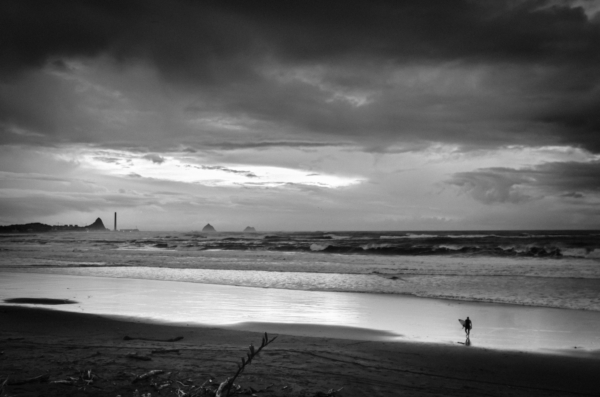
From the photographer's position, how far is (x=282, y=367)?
21.6 ft

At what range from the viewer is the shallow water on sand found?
9.48 metres

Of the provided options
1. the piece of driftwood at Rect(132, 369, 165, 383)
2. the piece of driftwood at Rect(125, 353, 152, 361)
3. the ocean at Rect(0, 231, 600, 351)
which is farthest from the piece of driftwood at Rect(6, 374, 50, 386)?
the ocean at Rect(0, 231, 600, 351)

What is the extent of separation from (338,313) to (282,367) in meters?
5.88

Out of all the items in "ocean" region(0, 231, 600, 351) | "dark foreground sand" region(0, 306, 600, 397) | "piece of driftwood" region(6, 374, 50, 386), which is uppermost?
"piece of driftwood" region(6, 374, 50, 386)

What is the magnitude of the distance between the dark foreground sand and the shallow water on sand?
1251 mm

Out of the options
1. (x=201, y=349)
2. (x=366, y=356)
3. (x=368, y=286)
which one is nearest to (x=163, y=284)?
(x=368, y=286)

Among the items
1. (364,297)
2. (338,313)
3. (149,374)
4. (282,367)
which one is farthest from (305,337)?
(364,297)

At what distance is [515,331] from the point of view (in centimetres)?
1002

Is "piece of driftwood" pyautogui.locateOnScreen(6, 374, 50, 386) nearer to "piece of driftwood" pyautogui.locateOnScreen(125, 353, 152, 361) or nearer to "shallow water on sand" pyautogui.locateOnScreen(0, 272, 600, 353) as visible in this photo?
"piece of driftwood" pyautogui.locateOnScreen(125, 353, 152, 361)

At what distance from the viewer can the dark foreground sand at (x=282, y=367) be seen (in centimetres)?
557

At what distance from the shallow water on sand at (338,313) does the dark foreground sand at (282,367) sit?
49.3 inches

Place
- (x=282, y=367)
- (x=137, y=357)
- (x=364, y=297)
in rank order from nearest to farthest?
(x=282, y=367), (x=137, y=357), (x=364, y=297)

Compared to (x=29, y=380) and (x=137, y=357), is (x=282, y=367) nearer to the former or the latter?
(x=137, y=357)

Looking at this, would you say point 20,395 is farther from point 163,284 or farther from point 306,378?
point 163,284
